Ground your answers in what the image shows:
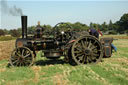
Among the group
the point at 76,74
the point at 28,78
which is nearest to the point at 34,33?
the point at 28,78

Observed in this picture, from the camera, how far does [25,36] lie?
26.1 ft

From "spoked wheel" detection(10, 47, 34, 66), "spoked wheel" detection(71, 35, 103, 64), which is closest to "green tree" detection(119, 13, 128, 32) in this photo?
"spoked wheel" detection(71, 35, 103, 64)

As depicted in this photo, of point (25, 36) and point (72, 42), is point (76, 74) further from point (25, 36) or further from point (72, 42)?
point (25, 36)

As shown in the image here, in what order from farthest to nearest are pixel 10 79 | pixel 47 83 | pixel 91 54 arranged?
pixel 91 54
pixel 10 79
pixel 47 83

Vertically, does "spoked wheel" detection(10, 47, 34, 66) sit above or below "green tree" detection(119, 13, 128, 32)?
below

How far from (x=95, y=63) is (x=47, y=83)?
3161 millimetres

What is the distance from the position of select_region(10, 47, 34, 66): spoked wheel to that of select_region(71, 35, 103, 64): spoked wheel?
6.86 feet

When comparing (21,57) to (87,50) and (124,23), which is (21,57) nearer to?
(87,50)

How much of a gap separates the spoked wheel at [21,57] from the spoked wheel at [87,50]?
2.09 meters

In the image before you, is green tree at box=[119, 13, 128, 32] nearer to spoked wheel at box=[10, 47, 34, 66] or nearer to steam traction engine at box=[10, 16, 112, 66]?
steam traction engine at box=[10, 16, 112, 66]

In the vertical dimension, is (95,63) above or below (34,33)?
below

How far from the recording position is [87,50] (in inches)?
282

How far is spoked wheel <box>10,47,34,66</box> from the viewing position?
7.23 m

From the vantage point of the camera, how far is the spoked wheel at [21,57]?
7.23 metres
